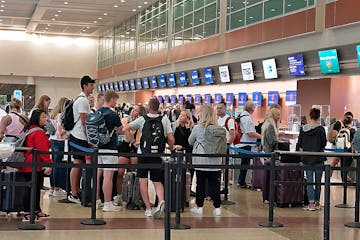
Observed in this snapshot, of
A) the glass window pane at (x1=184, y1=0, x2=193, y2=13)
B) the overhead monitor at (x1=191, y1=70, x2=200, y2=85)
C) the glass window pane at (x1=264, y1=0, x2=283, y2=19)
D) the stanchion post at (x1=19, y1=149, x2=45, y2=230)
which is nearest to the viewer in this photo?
the stanchion post at (x1=19, y1=149, x2=45, y2=230)

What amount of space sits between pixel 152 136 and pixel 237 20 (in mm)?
13275

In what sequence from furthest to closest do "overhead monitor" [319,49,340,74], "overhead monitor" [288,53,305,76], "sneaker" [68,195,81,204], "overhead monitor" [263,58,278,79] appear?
"overhead monitor" [263,58,278,79] → "overhead monitor" [288,53,305,76] → "overhead monitor" [319,49,340,74] → "sneaker" [68,195,81,204]

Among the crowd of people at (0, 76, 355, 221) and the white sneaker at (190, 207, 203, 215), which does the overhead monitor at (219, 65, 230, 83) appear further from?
the white sneaker at (190, 207, 203, 215)

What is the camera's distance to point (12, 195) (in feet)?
25.1

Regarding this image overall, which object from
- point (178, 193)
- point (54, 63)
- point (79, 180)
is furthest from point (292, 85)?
point (54, 63)

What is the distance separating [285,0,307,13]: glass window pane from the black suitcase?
434 inches

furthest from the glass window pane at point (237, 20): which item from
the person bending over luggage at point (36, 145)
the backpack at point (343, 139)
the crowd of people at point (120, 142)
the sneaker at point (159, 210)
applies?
the person bending over luggage at point (36, 145)

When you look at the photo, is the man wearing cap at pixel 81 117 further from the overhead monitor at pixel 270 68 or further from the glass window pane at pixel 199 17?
the glass window pane at pixel 199 17

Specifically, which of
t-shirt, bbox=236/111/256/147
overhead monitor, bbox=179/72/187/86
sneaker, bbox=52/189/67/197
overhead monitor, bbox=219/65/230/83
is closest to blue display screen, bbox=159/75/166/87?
overhead monitor, bbox=179/72/187/86

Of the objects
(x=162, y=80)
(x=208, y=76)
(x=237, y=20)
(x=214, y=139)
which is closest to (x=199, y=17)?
(x=208, y=76)

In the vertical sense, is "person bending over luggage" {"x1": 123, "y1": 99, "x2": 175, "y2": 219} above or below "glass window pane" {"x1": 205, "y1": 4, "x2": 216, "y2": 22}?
below

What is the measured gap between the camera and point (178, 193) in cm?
764

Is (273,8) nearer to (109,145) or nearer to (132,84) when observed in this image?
(109,145)

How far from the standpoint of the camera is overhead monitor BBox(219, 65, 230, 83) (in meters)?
21.8
